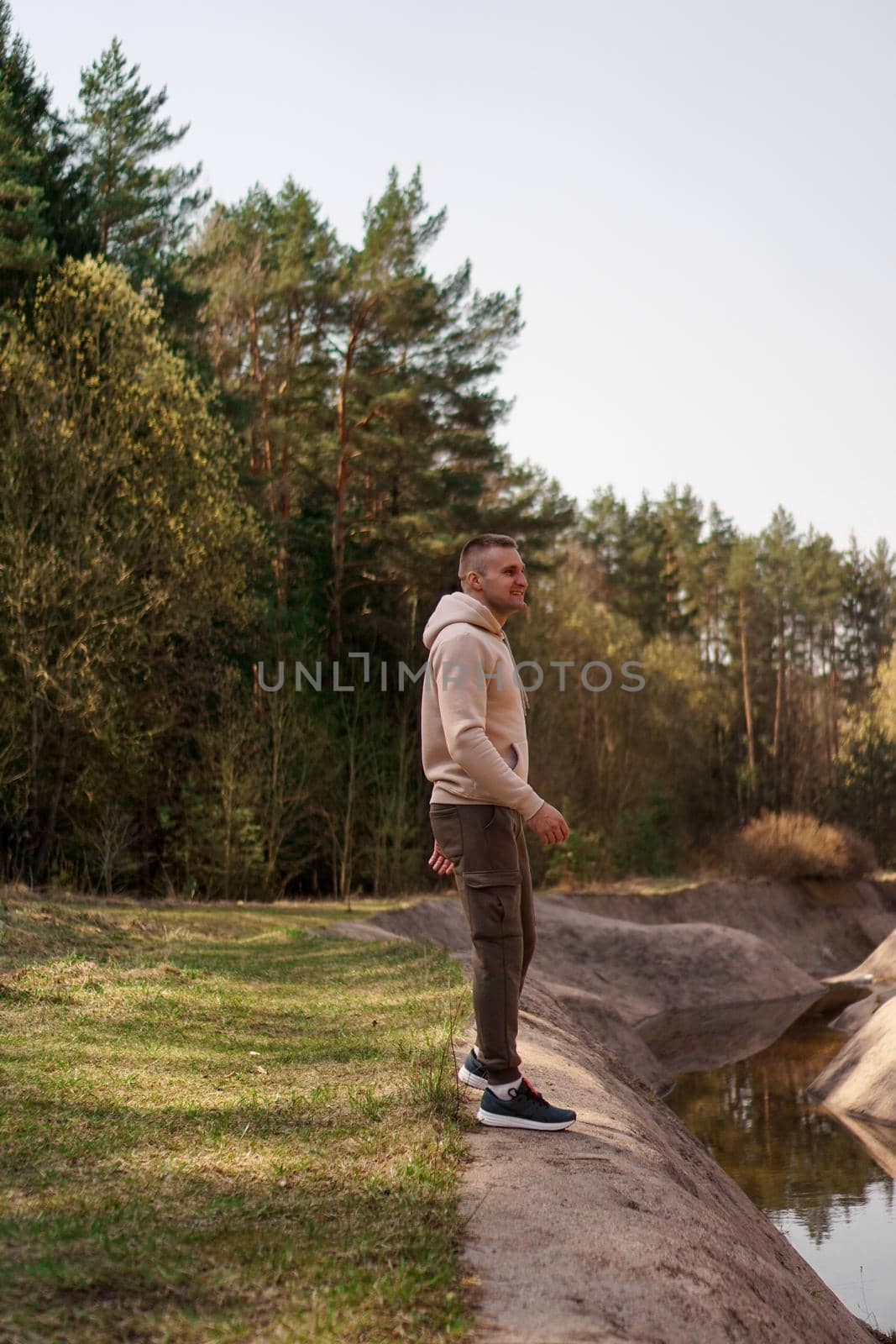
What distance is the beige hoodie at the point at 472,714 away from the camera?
4957 mm

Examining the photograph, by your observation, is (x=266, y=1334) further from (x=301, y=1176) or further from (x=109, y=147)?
(x=109, y=147)

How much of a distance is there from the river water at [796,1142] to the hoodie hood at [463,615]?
4594 millimetres

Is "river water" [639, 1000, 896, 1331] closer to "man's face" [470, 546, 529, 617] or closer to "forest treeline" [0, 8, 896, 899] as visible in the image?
"man's face" [470, 546, 529, 617]

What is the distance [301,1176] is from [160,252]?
22633mm

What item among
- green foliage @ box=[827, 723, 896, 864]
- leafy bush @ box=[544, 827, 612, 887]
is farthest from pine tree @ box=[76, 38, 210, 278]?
green foliage @ box=[827, 723, 896, 864]

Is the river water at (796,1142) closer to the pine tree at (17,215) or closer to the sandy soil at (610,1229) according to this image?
the sandy soil at (610,1229)

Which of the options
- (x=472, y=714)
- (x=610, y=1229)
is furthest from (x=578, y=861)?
(x=610, y=1229)

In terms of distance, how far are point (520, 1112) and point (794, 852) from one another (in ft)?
96.4

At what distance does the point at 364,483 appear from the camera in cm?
2850

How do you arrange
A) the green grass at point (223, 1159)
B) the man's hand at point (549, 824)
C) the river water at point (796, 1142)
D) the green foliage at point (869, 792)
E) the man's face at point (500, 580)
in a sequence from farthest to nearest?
the green foliage at point (869, 792) < the river water at point (796, 1142) < the man's face at point (500, 580) < the man's hand at point (549, 824) < the green grass at point (223, 1159)

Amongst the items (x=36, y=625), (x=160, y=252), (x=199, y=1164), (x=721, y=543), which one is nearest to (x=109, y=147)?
(x=160, y=252)

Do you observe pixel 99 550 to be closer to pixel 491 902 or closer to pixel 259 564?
pixel 259 564

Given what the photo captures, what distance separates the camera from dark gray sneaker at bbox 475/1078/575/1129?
205 inches

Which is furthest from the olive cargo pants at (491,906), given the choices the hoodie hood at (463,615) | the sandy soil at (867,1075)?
the sandy soil at (867,1075)
